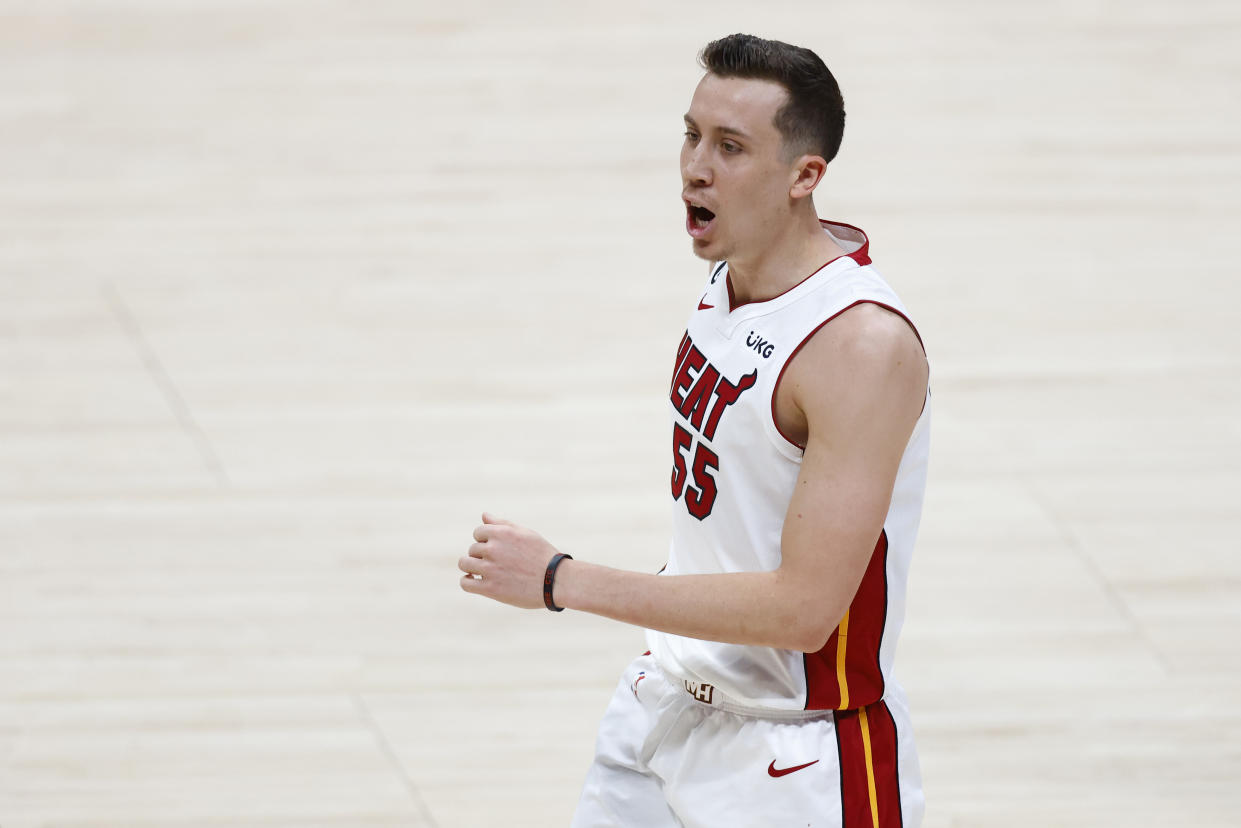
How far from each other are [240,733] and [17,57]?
14.7 ft

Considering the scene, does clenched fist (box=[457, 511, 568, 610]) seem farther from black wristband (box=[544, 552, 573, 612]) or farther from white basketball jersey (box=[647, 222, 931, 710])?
white basketball jersey (box=[647, 222, 931, 710])

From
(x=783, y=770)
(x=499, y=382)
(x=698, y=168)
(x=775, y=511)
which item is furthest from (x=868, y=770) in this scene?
(x=499, y=382)

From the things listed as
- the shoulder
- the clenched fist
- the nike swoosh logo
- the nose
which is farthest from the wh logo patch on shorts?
the nose

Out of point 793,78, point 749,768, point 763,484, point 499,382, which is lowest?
point 499,382

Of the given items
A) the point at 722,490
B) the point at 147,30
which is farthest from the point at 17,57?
the point at 722,490

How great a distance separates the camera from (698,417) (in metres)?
2.29

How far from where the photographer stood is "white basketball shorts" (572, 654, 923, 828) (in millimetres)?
2359

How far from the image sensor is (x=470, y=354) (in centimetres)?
515

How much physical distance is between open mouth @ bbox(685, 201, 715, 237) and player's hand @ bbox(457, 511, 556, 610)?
468 mm

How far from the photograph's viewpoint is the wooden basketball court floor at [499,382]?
367 cm

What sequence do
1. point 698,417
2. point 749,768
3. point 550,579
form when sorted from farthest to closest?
point 749,768 < point 698,417 < point 550,579

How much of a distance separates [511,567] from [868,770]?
63 cm

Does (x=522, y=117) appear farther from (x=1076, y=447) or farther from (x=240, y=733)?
(x=240, y=733)

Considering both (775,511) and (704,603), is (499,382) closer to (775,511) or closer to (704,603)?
(775,511)
